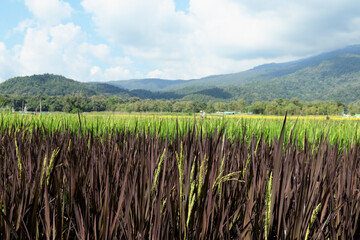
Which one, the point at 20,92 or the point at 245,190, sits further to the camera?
the point at 20,92

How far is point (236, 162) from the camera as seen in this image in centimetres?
184

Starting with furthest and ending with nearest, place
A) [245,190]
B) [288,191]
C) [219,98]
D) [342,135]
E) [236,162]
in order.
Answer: [219,98], [342,135], [236,162], [245,190], [288,191]

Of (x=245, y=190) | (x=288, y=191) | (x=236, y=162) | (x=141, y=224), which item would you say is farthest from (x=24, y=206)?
(x=236, y=162)

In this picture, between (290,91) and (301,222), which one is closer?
(301,222)

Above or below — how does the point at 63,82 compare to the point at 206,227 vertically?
above

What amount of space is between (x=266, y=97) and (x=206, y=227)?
566 ft

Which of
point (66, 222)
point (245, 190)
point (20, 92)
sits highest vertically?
point (20, 92)

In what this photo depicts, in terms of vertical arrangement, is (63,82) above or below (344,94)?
above

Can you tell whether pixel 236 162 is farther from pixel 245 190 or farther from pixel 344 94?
pixel 344 94

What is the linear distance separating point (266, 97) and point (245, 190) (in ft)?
564

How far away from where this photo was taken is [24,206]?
1008 mm

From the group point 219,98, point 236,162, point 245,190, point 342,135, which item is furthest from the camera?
point 219,98

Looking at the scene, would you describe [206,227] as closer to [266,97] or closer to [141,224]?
[141,224]

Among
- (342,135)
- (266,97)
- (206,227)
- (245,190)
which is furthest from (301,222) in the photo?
(266,97)
